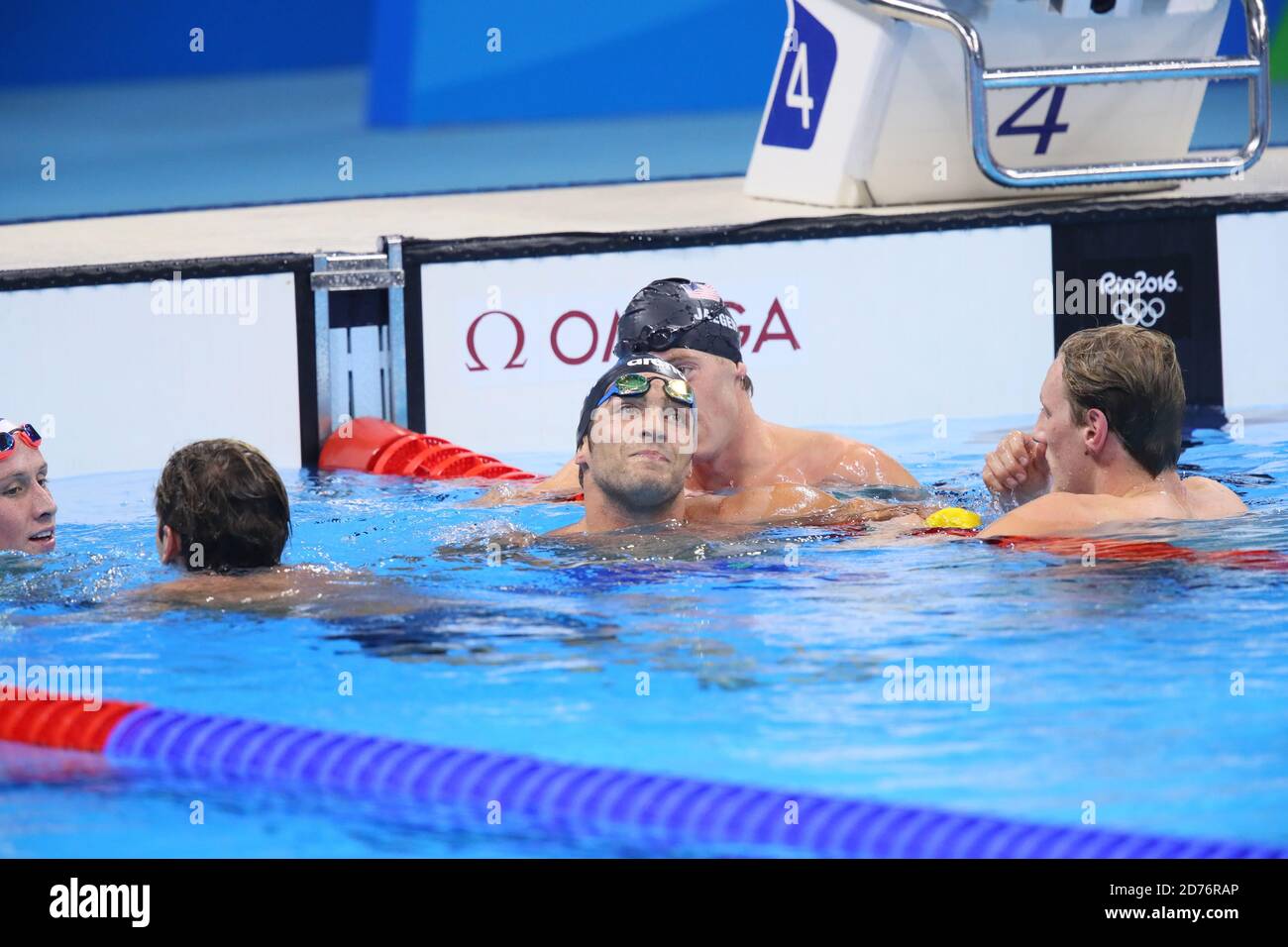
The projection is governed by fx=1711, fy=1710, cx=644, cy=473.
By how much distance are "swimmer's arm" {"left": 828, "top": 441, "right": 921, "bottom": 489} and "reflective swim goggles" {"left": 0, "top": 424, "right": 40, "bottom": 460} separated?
89.1 inches

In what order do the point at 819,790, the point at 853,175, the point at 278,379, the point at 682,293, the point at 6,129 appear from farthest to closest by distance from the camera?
the point at 6,129, the point at 853,175, the point at 278,379, the point at 682,293, the point at 819,790

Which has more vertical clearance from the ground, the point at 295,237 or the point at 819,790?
the point at 295,237

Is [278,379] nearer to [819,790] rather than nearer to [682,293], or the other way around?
[682,293]

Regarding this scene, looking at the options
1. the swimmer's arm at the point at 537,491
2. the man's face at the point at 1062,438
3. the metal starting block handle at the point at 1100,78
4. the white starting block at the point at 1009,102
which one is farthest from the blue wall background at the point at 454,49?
the man's face at the point at 1062,438

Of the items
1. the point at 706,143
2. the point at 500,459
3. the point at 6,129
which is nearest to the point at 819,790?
the point at 500,459

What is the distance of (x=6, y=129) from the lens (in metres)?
10.6

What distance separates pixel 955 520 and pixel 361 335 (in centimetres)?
278

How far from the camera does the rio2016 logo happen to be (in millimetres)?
6617

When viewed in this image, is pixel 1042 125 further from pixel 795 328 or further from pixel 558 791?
pixel 558 791

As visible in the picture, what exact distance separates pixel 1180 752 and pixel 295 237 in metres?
5.28

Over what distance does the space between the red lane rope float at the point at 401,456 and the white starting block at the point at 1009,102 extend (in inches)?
82.2

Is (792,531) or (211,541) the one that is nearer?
(211,541)

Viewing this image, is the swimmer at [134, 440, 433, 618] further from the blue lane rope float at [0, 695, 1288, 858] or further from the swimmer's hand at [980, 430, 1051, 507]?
the swimmer's hand at [980, 430, 1051, 507]
